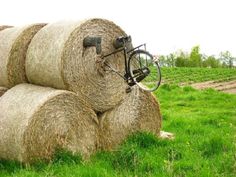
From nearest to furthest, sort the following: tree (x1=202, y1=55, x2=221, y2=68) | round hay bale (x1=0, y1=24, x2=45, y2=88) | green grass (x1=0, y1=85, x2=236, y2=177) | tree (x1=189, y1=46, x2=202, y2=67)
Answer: green grass (x1=0, y1=85, x2=236, y2=177) < round hay bale (x1=0, y1=24, x2=45, y2=88) < tree (x1=189, y1=46, x2=202, y2=67) < tree (x1=202, y1=55, x2=221, y2=68)

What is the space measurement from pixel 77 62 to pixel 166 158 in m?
1.80

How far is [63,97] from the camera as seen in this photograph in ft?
22.7

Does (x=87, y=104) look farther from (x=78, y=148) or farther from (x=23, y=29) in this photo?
(x=23, y=29)

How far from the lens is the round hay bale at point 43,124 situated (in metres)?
6.61

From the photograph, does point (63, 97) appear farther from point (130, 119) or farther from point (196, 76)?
point (196, 76)

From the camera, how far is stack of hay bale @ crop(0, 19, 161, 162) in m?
6.75

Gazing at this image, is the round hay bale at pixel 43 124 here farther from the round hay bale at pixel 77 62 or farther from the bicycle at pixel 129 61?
the bicycle at pixel 129 61

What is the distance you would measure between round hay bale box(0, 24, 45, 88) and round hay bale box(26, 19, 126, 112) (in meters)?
0.19

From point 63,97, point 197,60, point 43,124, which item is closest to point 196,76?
point 63,97

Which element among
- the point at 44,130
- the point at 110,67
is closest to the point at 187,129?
the point at 110,67

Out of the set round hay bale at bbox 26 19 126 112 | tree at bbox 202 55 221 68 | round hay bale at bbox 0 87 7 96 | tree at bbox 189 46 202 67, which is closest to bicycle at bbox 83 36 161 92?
round hay bale at bbox 26 19 126 112

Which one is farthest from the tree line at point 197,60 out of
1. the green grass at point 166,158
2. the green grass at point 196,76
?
the green grass at point 166,158

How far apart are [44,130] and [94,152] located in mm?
946

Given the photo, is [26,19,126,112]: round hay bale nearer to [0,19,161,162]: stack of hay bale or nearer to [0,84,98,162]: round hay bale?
[0,19,161,162]: stack of hay bale
